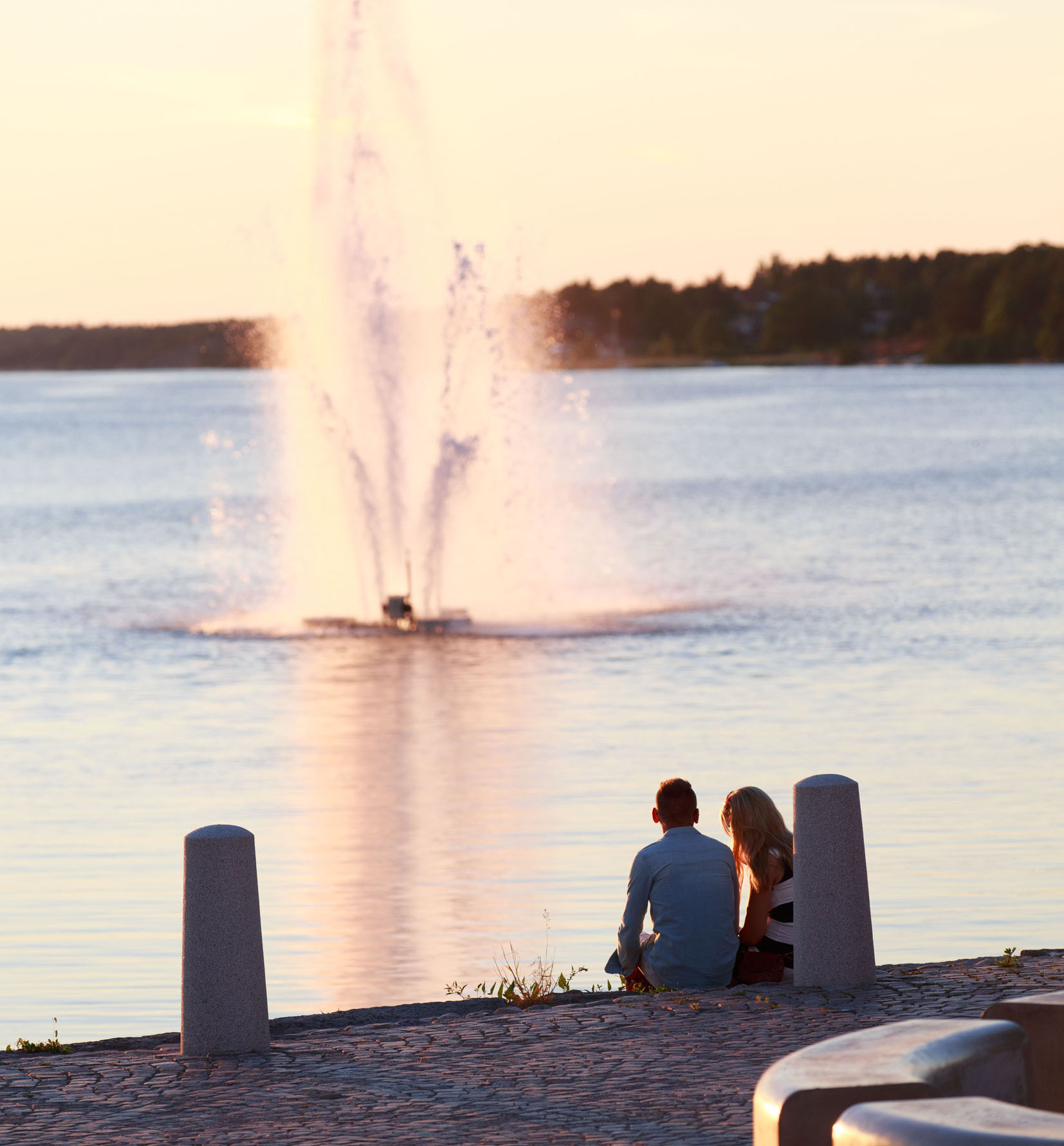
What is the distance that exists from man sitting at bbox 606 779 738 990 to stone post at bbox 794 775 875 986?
33 centimetres

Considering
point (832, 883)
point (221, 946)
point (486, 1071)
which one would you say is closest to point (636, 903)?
point (832, 883)

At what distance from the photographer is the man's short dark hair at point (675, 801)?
28.0 ft

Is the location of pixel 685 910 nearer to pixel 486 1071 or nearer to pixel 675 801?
pixel 675 801

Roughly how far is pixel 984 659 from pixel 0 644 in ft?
41.7

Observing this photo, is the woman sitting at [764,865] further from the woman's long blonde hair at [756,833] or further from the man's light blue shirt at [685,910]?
the man's light blue shirt at [685,910]

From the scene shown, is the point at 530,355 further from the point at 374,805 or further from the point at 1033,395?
the point at 1033,395

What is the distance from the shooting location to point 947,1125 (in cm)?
464

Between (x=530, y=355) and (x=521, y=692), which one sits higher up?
(x=530, y=355)

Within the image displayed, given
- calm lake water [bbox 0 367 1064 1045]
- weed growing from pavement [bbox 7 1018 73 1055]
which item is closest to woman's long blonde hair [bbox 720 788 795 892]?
calm lake water [bbox 0 367 1064 1045]

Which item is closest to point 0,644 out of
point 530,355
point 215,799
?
point 530,355

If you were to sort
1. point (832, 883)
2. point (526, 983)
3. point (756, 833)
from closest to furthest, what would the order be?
point (832, 883), point (756, 833), point (526, 983)

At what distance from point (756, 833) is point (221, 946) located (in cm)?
231

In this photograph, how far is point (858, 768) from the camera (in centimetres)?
1591

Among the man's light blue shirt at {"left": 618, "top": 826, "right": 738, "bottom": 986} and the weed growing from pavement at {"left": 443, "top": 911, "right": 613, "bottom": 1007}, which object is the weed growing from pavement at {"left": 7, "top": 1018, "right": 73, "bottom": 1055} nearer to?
the weed growing from pavement at {"left": 443, "top": 911, "right": 613, "bottom": 1007}
